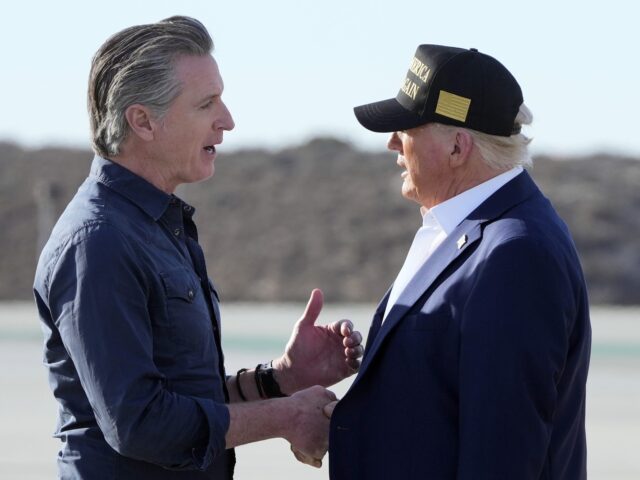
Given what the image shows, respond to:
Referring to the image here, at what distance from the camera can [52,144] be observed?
59750 millimetres

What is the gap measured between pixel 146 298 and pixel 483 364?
93 cm

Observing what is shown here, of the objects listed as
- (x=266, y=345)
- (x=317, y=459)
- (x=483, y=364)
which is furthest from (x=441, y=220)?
(x=266, y=345)

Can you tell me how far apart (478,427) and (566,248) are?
1.78 feet

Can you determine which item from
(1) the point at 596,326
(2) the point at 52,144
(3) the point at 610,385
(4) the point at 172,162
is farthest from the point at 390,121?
(2) the point at 52,144

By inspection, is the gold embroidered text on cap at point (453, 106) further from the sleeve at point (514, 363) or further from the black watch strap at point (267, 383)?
the black watch strap at point (267, 383)

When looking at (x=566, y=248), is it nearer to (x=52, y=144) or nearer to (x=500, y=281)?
(x=500, y=281)

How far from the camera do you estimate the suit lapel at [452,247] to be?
3.64 meters

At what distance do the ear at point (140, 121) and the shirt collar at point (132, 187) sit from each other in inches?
4.5

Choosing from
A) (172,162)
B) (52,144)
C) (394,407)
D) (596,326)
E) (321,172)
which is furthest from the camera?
(52,144)

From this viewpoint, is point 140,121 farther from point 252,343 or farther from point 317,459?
point 252,343

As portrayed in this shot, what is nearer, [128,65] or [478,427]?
[478,427]

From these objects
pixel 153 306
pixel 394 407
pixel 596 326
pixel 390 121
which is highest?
pixel 390 121

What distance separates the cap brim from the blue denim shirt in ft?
2.02

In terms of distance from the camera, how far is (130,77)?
3.74 meters
